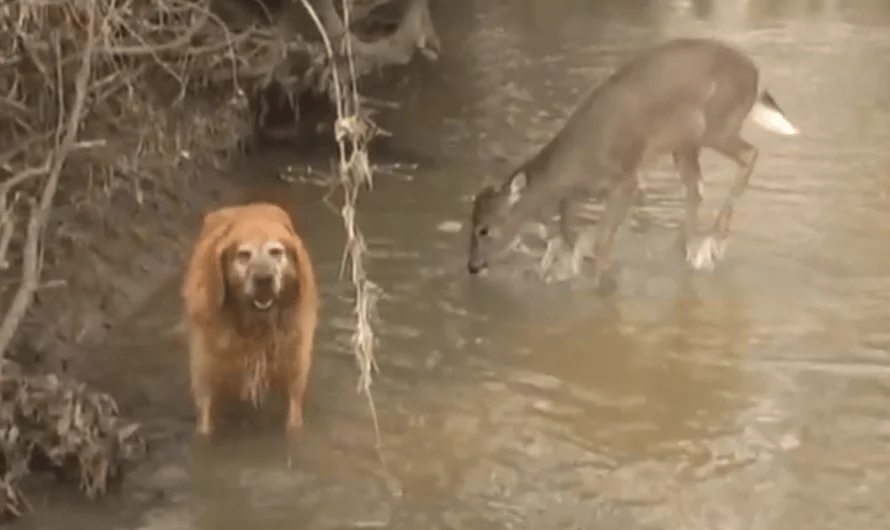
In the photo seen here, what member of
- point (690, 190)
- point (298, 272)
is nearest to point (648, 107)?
point (690, 190)

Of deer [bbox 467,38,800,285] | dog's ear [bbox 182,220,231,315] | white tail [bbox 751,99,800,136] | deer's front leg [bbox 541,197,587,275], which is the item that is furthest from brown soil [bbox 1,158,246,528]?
white tail [bbox 751,99,800,136]

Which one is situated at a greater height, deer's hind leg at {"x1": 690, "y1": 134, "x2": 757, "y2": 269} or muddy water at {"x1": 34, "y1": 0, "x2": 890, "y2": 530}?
deer's hind leg at {"x1": 690, "y1": 134, "x2": 757, "y2": 269}

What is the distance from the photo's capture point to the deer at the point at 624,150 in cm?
639

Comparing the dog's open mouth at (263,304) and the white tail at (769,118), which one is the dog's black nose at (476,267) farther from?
the dog's open mouth at (263,304)

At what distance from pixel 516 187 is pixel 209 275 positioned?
226 cm

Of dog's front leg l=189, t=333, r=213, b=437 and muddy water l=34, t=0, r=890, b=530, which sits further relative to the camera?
dog's front leg l=189, t=333, r=213, b=437

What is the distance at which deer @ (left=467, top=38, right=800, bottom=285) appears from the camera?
6387 millimetres

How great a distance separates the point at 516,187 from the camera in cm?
642

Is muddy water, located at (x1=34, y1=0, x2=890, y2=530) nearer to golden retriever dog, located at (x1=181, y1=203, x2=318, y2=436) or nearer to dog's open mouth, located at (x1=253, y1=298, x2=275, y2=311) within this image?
golden retriever dog, located at (x1=181, y1=203, x2=318, y2=436)

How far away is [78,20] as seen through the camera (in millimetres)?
4449

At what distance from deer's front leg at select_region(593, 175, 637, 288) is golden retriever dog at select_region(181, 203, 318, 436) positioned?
2.05 m

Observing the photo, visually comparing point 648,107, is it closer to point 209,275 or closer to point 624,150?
point 624,150

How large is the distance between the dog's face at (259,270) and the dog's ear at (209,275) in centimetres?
3

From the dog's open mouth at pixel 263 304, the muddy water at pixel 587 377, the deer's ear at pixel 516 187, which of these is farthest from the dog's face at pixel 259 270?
the deer's ear at pixel 516 187
